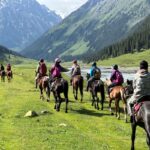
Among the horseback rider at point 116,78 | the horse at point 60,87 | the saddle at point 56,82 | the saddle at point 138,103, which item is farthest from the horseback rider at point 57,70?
the saddle at point 138,103

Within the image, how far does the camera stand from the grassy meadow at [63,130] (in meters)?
24.0

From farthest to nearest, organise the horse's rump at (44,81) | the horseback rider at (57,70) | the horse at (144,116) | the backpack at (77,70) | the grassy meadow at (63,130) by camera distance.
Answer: the backpack at (77,70) → the horse's rump at (44,81) → the horseback rider at (57,70) → the grassy meadow at (63,130) → the horse at (144,116)

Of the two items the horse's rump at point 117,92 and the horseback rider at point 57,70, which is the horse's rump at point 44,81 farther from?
the horse's rump at point 117,92

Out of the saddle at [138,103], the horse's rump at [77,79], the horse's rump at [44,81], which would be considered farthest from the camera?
the horse's rump at [77,79]

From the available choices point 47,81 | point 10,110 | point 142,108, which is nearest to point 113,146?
point 142,108

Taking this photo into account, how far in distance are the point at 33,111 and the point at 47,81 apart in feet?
33.7

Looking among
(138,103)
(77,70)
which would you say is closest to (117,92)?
(77,70)

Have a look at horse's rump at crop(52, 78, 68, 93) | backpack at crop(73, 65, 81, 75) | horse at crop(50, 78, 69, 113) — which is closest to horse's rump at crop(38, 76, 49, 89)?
backpack at crop(73, 65, 81, 75)

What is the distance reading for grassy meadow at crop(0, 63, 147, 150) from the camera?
24.0m

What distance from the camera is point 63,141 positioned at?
24.7 m

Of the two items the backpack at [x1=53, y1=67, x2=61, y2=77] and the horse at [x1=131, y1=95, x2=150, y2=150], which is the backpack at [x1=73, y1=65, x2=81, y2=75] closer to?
the backpack at [x1=53, y1=67, x2=61, y2=77]

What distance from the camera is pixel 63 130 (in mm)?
28531

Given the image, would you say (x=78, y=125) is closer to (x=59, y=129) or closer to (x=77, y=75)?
(x=59, y=129)

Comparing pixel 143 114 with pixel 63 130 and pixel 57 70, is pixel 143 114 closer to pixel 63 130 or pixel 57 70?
pixel 63 130
